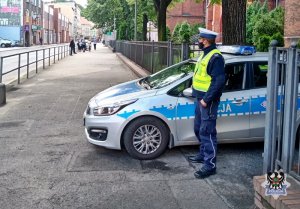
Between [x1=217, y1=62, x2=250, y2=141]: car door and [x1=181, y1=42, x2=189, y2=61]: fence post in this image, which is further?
[x1=181, y1=42, x2=189, y2=61]: fence post

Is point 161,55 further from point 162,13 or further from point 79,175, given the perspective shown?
point 79,175

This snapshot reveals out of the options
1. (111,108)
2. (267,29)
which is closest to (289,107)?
(111,108)

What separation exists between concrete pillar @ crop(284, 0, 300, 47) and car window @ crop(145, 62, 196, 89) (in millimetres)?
16154

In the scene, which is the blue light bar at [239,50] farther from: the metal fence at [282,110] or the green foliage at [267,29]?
the green foliage at [267,29]

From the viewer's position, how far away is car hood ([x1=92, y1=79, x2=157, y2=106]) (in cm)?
637

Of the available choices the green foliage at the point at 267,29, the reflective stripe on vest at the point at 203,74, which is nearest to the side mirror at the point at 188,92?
the reflective stripe on vest at the point at 203,74

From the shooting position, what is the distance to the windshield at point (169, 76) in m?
6.68

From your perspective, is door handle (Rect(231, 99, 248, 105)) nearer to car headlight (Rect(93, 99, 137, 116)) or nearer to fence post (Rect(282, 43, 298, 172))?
car headlight (Rect(93, 99, 137, 116))

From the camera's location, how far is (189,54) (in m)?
11.3

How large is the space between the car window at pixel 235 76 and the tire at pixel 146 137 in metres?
1.12

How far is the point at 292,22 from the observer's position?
22453 millimetres

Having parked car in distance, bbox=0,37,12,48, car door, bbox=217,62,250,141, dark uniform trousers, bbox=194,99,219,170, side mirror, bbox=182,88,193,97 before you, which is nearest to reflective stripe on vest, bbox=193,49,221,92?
→ dark uniform trousers, bbox=194,99,219,170

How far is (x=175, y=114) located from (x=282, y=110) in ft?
7.70

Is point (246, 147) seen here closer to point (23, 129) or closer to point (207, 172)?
point (207, 172)
